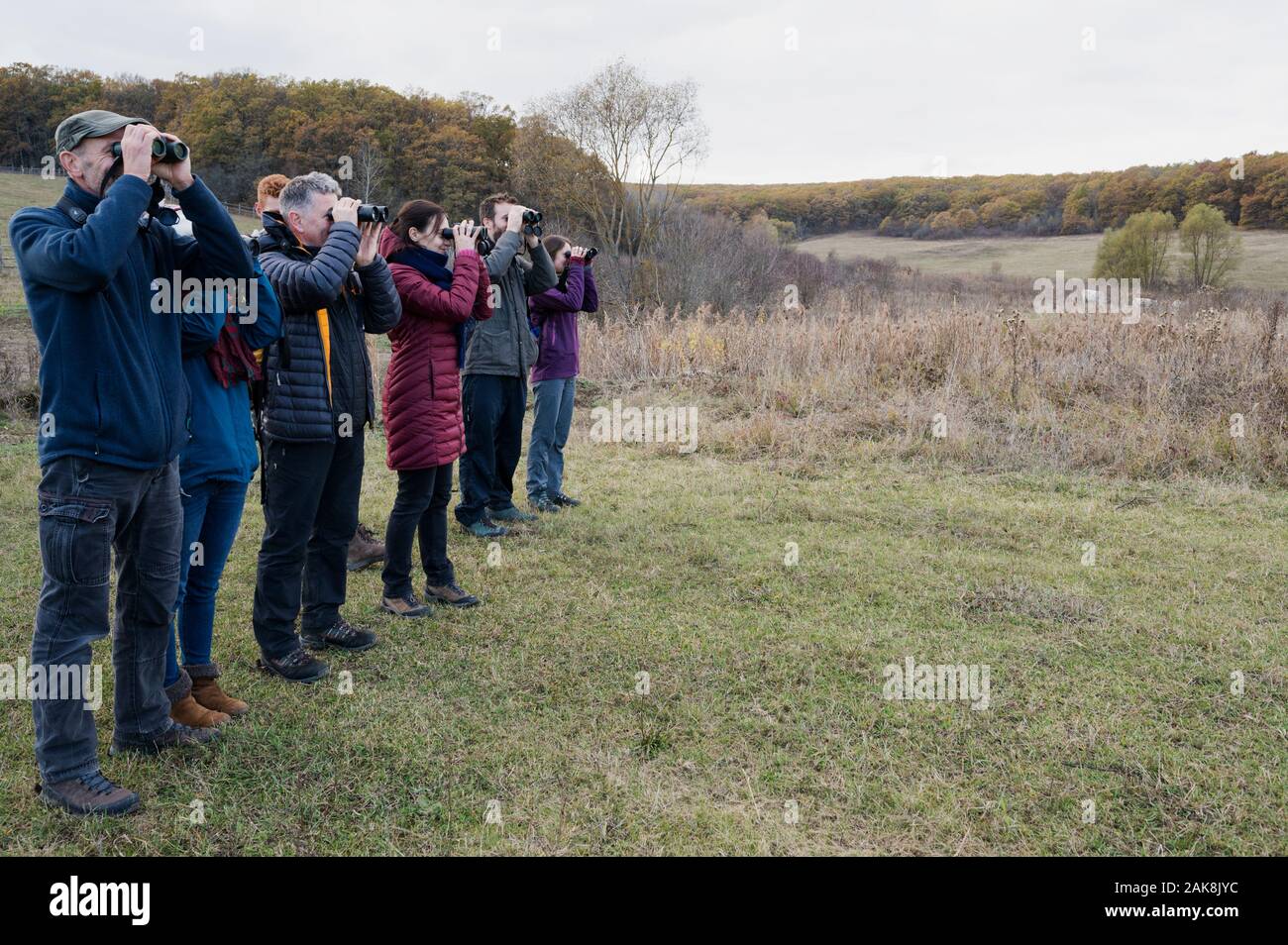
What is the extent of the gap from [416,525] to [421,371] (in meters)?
0.77

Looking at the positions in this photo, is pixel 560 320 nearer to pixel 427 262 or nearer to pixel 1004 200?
pixel 427 262

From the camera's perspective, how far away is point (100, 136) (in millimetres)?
2439

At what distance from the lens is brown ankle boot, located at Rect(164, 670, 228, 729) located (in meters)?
3.05

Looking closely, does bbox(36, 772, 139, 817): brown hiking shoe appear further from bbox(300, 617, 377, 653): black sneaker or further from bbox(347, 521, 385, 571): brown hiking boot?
bbox(347, 521, 385, 571): brown hiking boot

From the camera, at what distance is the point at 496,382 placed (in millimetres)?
5555

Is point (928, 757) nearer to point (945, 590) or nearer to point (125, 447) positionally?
point (945, 590)

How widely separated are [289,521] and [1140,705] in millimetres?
3496

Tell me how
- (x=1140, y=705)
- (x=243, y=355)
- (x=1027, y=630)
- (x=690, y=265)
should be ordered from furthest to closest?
(x=690, y=265) < (x=1027, y=630) < (x=1140, y=705) < (x=243, y=355)

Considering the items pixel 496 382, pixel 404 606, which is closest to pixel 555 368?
pixel 496 382

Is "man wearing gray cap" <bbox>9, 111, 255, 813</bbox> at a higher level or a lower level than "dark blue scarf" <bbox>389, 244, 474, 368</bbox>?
lower

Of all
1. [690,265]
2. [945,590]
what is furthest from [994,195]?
[945,590]

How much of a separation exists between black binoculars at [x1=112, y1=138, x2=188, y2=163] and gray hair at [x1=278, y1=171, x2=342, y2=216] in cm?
87
